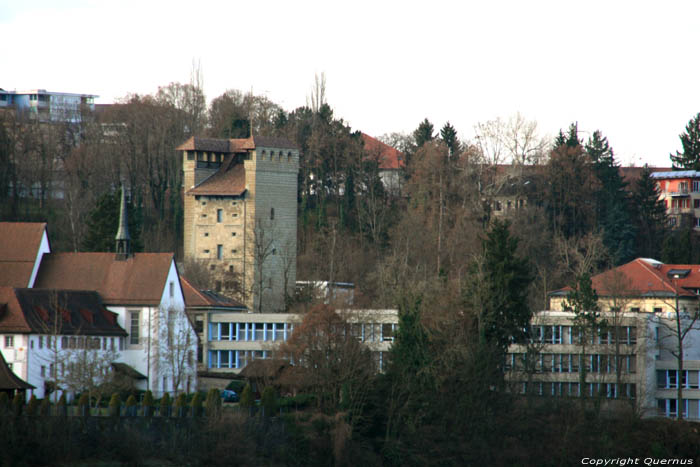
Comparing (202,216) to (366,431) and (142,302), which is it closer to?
(142,302)

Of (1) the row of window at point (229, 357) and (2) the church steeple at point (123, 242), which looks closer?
(2) the church steeple at point (123, 242)

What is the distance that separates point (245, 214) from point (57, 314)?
107 feet

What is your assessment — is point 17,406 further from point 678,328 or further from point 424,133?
point 424,133

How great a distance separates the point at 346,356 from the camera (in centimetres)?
5775

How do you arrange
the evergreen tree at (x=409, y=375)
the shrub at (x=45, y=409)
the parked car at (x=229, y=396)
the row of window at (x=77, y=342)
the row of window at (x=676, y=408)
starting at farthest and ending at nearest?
the row of window at (x=676, y=408) → the parked car at (x=229, y=396) → the row of window at (x=77, y=342) → the evergreen tree at (x=409, y=375) → the shrub at (x=45, y=409)

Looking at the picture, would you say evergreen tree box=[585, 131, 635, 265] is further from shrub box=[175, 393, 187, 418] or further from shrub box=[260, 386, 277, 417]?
shrub box=[175, 393, 187, 418]

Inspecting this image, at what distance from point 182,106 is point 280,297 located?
97.4 feet

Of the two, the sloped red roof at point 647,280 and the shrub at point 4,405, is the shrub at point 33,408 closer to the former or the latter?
the shrub at point 4,405

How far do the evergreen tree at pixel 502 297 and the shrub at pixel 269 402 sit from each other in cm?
1249

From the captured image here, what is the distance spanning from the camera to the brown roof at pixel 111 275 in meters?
70.1

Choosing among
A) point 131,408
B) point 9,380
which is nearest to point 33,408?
point 131,408

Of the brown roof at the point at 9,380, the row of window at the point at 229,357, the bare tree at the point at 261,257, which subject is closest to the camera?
the brown roof at the point at 9,380

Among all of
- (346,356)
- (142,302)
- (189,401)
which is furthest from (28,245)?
(346,356)

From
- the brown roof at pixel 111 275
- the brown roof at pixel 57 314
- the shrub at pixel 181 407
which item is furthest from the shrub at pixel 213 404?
the brown roof at pixel 111 275
